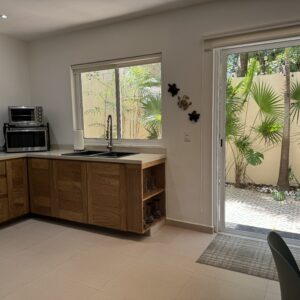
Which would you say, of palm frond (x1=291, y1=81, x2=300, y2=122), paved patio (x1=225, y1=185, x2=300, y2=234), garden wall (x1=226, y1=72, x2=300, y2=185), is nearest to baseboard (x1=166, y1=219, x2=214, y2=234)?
paved patio (x1=225, y1=185, x2=300, y2=234)

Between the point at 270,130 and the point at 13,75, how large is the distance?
3.55m

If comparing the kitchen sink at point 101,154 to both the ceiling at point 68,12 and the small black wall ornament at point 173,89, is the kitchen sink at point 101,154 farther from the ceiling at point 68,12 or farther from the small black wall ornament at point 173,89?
the ceiling at point 68,12

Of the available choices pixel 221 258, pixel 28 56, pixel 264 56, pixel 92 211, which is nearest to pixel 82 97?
pixel 28 56

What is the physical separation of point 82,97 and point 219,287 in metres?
2.96

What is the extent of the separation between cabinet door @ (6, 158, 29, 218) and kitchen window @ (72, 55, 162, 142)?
95 centimetres

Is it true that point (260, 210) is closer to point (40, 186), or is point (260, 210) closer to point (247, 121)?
point (247, 121)

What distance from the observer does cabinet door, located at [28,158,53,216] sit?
11.5ft

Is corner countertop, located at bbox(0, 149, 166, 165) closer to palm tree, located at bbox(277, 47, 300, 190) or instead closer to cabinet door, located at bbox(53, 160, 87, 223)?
cabinet door, located at bbox(53, 160, 87, 223)

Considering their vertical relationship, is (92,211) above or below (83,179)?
below

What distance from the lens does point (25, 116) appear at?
381 cm

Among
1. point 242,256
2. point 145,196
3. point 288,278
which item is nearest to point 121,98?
point 145,196

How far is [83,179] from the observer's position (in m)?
3.22

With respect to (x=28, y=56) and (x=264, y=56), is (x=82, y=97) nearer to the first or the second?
(x=28, y=56)

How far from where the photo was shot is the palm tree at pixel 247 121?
9.62 ft
